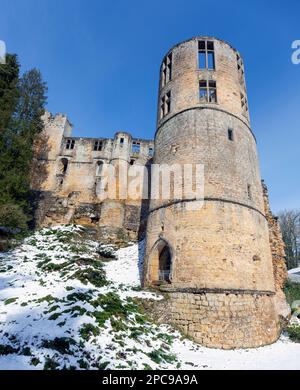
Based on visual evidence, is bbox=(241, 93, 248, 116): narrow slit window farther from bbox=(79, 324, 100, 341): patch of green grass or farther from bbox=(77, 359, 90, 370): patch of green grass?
bbox=(77, 359, 90, 370): patch of green grass

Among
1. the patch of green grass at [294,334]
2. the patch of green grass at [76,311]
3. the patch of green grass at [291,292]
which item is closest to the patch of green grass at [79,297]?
the patch of green grass at [76,311]

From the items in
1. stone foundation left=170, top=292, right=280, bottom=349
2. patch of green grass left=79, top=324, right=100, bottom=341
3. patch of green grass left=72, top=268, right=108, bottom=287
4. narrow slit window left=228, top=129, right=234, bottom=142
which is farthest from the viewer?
narrow slit window left=228, top=129, right=234, bottom=142

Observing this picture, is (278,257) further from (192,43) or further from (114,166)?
(114,166)

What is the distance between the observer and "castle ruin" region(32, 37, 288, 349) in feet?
29.7

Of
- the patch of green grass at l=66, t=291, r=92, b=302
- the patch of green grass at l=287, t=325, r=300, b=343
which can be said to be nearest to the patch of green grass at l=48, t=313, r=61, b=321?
the patch of green grass at l=66, t=291, r=92, b=302

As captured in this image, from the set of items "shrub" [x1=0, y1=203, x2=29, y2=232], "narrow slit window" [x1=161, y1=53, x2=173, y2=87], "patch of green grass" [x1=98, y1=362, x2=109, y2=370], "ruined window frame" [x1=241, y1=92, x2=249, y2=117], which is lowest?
"patch of green grass" [x1=98, y1=362, x2=109, y2=370]

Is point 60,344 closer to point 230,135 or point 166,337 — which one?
point 166,337

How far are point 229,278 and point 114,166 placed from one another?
16.9 metres

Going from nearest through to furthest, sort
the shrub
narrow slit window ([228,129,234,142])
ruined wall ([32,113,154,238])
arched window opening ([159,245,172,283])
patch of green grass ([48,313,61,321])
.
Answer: patch of green grass ([48,313,61,321]), arched window opening ([159,245,172,283]), narrow slit window ([228,129,234,142]), the shrub, ruined wall ([32,113,154,238])

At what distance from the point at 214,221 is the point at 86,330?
6198 millimetres

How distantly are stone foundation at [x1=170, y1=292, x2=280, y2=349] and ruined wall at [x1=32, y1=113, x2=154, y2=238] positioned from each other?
1081 centimetres

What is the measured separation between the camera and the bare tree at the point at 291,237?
3278 cm

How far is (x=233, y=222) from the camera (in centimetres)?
1023

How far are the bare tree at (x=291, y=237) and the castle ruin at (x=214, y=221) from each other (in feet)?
69.5
